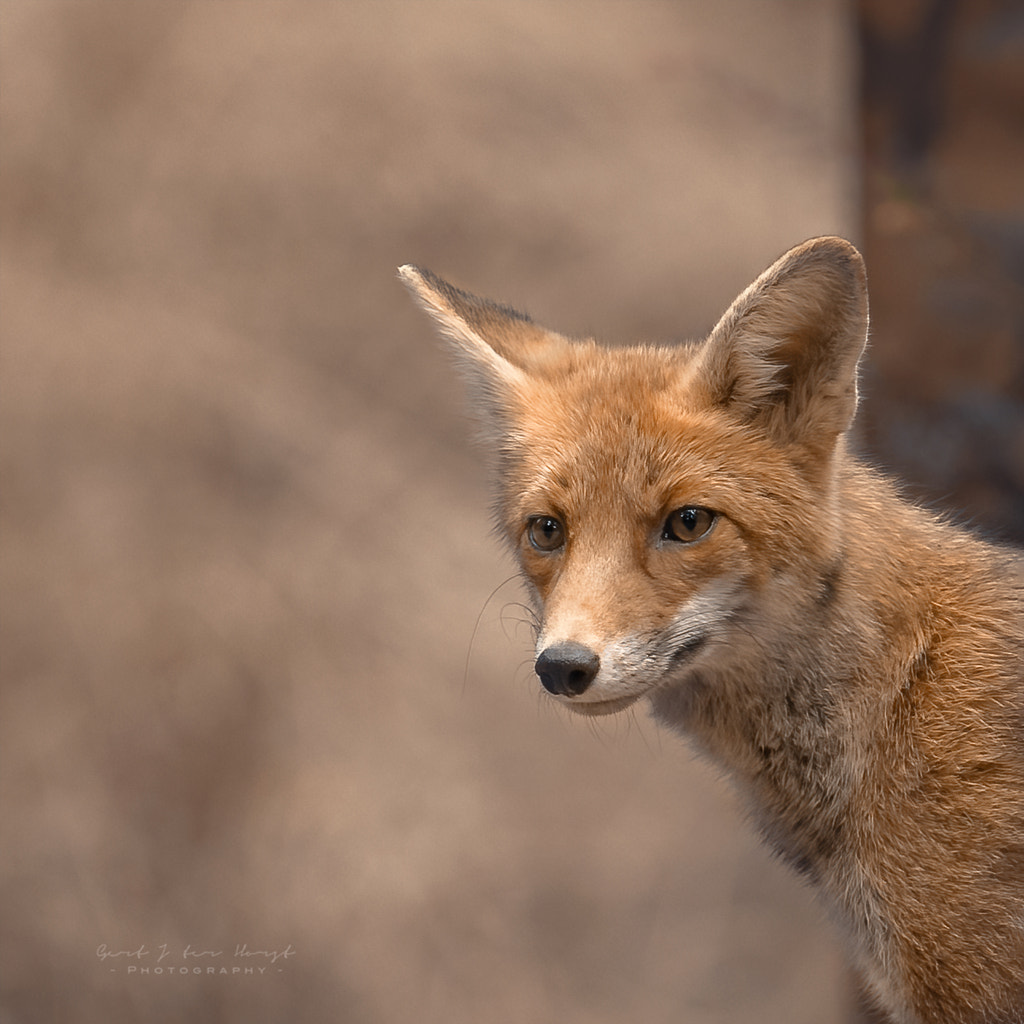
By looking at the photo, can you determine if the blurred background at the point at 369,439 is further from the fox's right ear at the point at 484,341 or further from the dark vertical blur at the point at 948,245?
the fox's right ear at the point at 484,341

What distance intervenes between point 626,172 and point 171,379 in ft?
7.27

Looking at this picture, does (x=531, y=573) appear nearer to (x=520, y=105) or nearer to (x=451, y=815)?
(x=451, y=815)

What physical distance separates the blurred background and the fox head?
2151 mm

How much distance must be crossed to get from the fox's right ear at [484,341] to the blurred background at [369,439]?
5.70 feet

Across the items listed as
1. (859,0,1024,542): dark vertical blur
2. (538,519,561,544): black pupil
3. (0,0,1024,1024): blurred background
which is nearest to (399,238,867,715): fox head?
(538,519,561,544): black pupil

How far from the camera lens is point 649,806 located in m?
4.77

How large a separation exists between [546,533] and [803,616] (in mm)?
613

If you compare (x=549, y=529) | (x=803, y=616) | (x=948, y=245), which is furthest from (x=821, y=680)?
(x=948, y=245)

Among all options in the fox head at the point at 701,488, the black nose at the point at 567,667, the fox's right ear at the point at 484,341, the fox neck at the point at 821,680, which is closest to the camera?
the black nose at the point at 567,667

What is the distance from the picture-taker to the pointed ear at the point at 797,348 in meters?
A: 2.16

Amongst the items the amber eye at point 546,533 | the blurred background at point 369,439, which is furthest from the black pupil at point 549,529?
the blurred background at point 369,439

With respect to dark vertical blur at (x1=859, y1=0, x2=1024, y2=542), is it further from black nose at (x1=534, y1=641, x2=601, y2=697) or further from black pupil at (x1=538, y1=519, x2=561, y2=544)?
black nose at (x1=534, y1=641, x2=601, y2=697)

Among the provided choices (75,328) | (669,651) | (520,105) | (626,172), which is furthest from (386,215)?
(669,651)

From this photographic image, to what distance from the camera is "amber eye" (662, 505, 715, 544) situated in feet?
7.41
